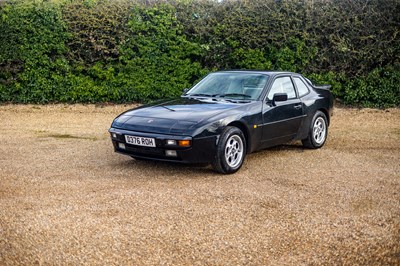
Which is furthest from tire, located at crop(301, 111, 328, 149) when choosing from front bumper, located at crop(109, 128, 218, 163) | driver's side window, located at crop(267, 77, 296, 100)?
front bumper, located at crop(109, 128, 218, 163)

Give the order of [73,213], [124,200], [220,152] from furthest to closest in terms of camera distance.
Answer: [220,152] < [124,200] < [73,213]

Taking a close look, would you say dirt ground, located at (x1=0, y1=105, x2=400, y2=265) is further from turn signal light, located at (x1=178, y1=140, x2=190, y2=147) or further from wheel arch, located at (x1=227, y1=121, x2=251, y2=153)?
turn signal light, located at (x1=178, y1=140, x2=190, y2=147)

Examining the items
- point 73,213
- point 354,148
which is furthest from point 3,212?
point 354,148

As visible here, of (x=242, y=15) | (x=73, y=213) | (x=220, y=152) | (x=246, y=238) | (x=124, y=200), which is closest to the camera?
(x=246, y=238)

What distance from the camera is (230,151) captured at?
7.07 meters

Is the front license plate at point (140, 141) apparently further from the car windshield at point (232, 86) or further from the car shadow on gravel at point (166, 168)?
the car windshield at point (232, 86)

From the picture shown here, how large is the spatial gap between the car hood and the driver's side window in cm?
88

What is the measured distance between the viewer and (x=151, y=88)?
14773 mm

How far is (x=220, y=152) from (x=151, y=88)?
8.27 meters

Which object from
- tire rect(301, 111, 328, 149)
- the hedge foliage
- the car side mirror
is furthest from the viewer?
the hedge foliage

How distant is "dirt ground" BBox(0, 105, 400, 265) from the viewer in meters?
4.36

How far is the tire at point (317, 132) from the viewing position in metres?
8.88

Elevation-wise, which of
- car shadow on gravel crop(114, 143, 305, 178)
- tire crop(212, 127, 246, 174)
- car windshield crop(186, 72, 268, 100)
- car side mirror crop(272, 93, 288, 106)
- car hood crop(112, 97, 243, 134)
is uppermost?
car windshield crop(186, 72, 268, 100)

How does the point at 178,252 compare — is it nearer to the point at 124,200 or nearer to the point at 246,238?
the point at 246,238
